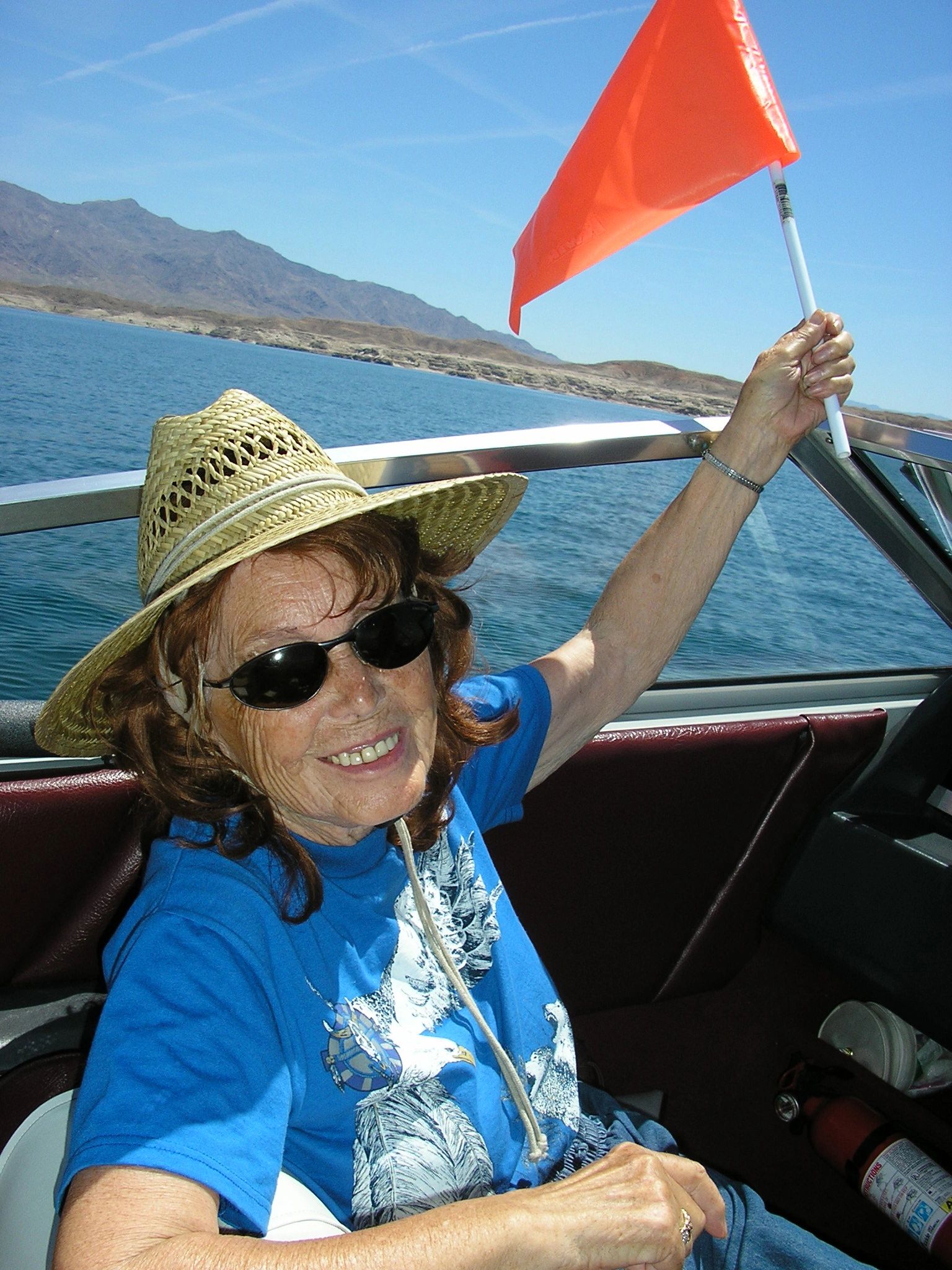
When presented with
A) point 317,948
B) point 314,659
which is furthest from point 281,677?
point 317,948

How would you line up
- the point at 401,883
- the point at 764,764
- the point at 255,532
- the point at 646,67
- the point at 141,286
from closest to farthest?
the point at 255,532 → the point at 401,883 → the point at 646,67 → the point at 764,764 → the point at 141,286

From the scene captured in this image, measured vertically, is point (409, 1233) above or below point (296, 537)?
below

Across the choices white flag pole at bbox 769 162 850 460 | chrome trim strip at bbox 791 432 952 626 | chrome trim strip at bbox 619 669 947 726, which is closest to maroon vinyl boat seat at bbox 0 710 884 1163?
chrome trim strip at bbox 619 669 947 726

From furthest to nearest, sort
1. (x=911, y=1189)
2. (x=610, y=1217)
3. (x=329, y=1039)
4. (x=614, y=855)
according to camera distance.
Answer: (x=614, y=855) < (x=911, y=1189) < (x=329, y=1039) < (x=610, y=1217)

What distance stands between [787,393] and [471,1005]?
1098 mm

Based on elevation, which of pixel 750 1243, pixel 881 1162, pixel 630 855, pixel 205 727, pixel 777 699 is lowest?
pixel 881 1162

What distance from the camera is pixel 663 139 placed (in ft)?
5.25

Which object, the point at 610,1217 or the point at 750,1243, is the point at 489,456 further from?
the point at 750,1243

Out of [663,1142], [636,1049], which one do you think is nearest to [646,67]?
[663,1142]

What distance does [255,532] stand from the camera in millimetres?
1123

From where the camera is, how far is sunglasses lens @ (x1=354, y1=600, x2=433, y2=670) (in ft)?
4.00

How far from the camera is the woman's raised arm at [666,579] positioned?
1.65m

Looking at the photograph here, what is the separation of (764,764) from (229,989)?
58.3 inches

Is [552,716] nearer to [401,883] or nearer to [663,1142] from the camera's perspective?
[401,883]
